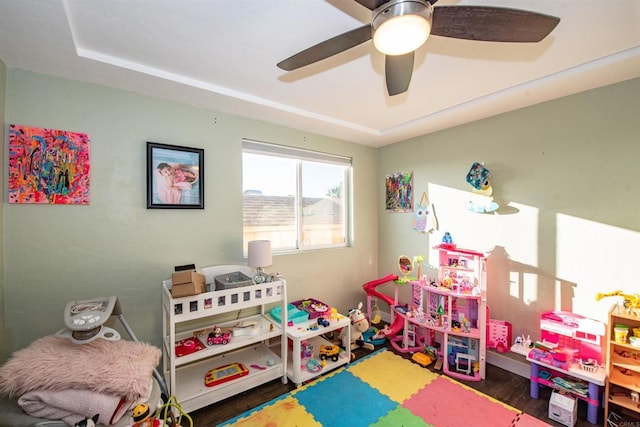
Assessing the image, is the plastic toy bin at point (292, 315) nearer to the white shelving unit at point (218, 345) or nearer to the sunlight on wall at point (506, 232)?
the white shelving unit at point (218, 345)

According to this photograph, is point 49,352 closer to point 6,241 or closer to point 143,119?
point 6,241

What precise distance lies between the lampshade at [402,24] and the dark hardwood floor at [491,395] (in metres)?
2.45

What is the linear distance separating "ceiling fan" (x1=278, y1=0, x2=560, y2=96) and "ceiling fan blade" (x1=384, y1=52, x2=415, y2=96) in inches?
7.1

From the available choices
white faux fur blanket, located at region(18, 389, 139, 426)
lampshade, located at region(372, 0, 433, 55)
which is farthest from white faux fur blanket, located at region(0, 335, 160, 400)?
lampshade, located at region(372, 0, 433, 55)

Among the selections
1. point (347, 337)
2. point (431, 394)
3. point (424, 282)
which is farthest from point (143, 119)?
point (431, 394)

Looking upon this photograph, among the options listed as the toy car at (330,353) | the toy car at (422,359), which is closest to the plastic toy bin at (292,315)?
the toy car at (330,353)

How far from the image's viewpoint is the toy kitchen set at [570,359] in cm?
181

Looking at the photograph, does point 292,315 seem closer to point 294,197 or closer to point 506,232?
point 294,197

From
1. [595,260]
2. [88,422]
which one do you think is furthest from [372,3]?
→ [595,260]

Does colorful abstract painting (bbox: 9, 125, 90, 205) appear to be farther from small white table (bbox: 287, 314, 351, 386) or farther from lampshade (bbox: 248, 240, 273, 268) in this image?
small white table (bbox: 287, 314, 351, 386)

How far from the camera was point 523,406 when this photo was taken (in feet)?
6.49

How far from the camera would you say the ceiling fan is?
97 cm

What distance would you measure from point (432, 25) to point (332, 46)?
0.43 meters

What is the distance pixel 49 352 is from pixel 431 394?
8.12 feet
